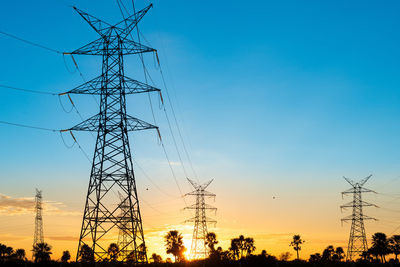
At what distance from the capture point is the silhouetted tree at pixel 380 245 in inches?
4072

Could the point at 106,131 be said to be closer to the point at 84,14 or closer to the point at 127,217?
the point at 127,217

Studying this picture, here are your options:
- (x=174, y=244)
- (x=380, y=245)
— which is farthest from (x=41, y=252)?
(x=380, y=245)

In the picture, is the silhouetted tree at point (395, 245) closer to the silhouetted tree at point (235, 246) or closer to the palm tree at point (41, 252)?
the silhouetted tree at point (235, 246)

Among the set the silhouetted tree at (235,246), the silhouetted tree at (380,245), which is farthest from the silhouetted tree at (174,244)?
the silhouetted tree at (380,245)

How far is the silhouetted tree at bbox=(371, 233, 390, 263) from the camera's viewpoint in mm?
103425

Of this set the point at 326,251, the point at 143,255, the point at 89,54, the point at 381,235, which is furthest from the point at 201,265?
the point at 326,251

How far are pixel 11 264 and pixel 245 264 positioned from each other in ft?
91.6

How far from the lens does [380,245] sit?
343 feet

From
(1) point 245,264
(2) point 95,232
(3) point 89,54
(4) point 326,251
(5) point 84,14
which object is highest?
(5) point 84,14

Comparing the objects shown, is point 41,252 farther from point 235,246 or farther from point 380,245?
point 380,245

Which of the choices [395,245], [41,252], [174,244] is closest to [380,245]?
[395,245]

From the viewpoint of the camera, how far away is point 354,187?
285 ft

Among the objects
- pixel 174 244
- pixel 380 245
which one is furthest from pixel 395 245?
pixel 174 244

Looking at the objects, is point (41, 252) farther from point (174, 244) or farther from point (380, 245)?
point (380, 245)
